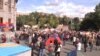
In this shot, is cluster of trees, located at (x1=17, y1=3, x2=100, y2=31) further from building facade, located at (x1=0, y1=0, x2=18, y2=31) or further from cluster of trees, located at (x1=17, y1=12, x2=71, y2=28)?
building facade, located at (x1=0, y1=0, x2=18, y2=31)

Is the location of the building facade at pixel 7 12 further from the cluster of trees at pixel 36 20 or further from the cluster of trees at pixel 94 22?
the cluster of trees at pixel 36 20

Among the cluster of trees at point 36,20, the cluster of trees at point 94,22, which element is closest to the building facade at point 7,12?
the cluster of trees at point 94,22

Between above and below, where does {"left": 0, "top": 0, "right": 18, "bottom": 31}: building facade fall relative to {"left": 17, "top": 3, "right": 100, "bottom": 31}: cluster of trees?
above

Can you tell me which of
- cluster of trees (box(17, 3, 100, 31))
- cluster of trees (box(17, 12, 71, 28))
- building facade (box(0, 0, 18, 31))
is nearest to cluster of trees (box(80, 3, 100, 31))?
cluster of trees (box(17, 3, 100, 31))

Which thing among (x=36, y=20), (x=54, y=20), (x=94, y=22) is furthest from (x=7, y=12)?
(x=54, y=20)

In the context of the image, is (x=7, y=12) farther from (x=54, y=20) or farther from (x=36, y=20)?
(x=54, y=20)

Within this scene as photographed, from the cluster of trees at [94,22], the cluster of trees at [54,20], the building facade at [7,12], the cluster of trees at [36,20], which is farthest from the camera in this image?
the cluster of trees at [36,20]

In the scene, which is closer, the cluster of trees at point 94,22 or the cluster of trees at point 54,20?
the cluster of trees at point 94,22

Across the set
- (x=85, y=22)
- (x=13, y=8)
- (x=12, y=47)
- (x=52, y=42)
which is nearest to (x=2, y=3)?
(x=13, y=8)

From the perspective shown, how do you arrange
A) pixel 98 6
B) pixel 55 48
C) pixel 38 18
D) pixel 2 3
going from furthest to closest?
pixel 38 18, pixel 98 6, pixel 2 3, pixel 55 48

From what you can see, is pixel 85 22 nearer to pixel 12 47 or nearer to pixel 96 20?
pixel 96 20

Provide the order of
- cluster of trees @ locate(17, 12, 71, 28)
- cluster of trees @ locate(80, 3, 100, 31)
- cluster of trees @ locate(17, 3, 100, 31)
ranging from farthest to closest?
cluster of trees @ locate(17, 12, 71, 28) → cluster of trees @ locate(17, 3, 100, 31) → cluster of trees @ locate(80, 3, 100, 31)

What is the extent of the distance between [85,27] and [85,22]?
2.54 m

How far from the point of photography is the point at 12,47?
491 inches
